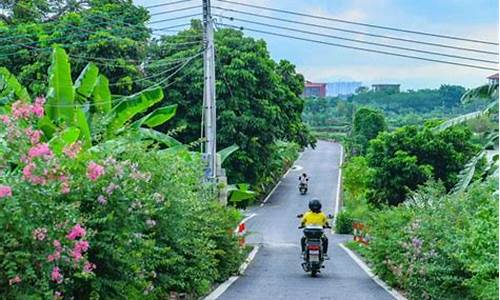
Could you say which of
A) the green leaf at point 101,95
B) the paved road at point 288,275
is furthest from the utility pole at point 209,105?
the green leaf at point 101,95

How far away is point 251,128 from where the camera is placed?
3775cm

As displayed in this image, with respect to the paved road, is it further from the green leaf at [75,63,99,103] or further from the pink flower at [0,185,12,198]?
the pink flower at [0,185,12,198]

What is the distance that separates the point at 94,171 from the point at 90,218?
0.48 metres

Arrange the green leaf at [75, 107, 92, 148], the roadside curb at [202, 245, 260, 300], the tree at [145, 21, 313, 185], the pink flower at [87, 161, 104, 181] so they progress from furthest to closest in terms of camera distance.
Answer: the tree at [145, 21, 313, 185], the roadside curb at [202, 245, 260, 300], the green leaf at [75, 107, 92, 148], the pink flower at [87, 161, 104, 181]

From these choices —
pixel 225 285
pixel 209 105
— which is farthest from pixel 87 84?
pixel 209 105

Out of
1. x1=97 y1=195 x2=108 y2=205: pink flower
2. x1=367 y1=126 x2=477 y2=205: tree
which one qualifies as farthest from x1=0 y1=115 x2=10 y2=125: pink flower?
x1=367 y1=126 x2=477 y2=205: tree

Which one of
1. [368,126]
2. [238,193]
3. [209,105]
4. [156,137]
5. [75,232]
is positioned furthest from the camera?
[368,126]

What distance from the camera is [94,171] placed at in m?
7.83

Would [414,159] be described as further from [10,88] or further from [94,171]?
[94,171]

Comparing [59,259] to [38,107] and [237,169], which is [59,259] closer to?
[38,107]

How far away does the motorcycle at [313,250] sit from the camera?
1606 centimetres

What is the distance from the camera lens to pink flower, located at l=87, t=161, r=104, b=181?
7824 mm

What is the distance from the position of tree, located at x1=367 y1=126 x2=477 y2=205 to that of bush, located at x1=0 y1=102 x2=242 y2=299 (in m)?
22.1

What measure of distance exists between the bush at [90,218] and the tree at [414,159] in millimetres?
22132
